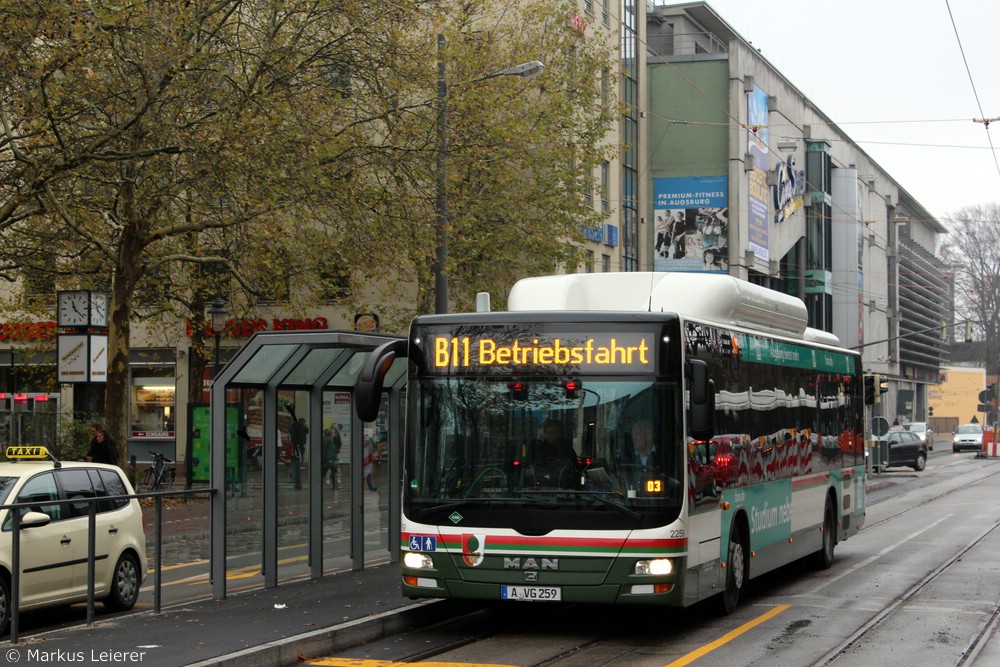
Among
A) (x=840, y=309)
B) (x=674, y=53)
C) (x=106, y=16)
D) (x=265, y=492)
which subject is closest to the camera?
(x=265, y=492)

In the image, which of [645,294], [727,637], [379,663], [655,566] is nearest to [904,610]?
[727,637]

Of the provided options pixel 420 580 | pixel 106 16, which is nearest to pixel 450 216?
pixel 106 16

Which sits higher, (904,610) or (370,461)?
(370,461)

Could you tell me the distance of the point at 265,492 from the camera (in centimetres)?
1366

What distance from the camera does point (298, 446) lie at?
14.3 m

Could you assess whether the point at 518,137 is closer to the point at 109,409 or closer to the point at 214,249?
the point at 214,249

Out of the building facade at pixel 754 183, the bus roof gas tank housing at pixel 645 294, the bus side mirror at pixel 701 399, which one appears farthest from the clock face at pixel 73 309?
the building facade at pixel 754 183

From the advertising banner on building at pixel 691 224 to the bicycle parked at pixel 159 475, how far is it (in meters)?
26.1

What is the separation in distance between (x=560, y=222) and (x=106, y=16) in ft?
53.5

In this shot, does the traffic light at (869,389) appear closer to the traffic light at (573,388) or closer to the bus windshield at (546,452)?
the bus windshield at (546,452)

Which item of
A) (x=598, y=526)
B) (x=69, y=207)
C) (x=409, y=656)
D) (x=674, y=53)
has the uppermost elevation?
(x=674, y=53)

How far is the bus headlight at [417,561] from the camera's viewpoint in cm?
1102

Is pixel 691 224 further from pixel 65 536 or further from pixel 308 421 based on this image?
pixel 65 536

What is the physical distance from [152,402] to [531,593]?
34.5 m
